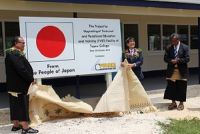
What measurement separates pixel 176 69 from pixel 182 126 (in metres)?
2.05

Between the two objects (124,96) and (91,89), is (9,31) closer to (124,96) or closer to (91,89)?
(91,89)

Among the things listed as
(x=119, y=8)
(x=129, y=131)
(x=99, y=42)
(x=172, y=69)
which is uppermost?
(x=119, y=8)

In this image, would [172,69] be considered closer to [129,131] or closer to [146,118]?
[146,118]

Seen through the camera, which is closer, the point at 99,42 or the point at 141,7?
the point at 99,42

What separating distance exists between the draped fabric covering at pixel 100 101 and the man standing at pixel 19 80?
20.8 inches

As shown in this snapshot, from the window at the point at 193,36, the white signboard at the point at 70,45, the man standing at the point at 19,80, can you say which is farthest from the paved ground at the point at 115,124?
the window at the point at 193,36

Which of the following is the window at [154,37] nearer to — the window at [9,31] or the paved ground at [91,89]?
the paved ground at [91,89]

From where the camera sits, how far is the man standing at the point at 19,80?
8.16 meters

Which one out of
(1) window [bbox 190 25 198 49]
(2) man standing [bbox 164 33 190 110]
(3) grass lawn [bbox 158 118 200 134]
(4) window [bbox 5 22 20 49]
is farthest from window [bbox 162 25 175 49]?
(3) grass lawn [bbox 158 118 200 134]

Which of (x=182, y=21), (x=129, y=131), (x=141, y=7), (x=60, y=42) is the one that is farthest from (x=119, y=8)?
(x=182, y=21)

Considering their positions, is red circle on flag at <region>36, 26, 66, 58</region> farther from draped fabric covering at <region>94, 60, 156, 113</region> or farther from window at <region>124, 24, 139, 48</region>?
window at <region>124, 24, 139, 48</region>

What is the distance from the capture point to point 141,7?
39.9 ft

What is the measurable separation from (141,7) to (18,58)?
4.93 meters

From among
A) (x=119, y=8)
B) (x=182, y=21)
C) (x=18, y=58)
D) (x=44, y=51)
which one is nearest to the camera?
(x=18, y=58)
